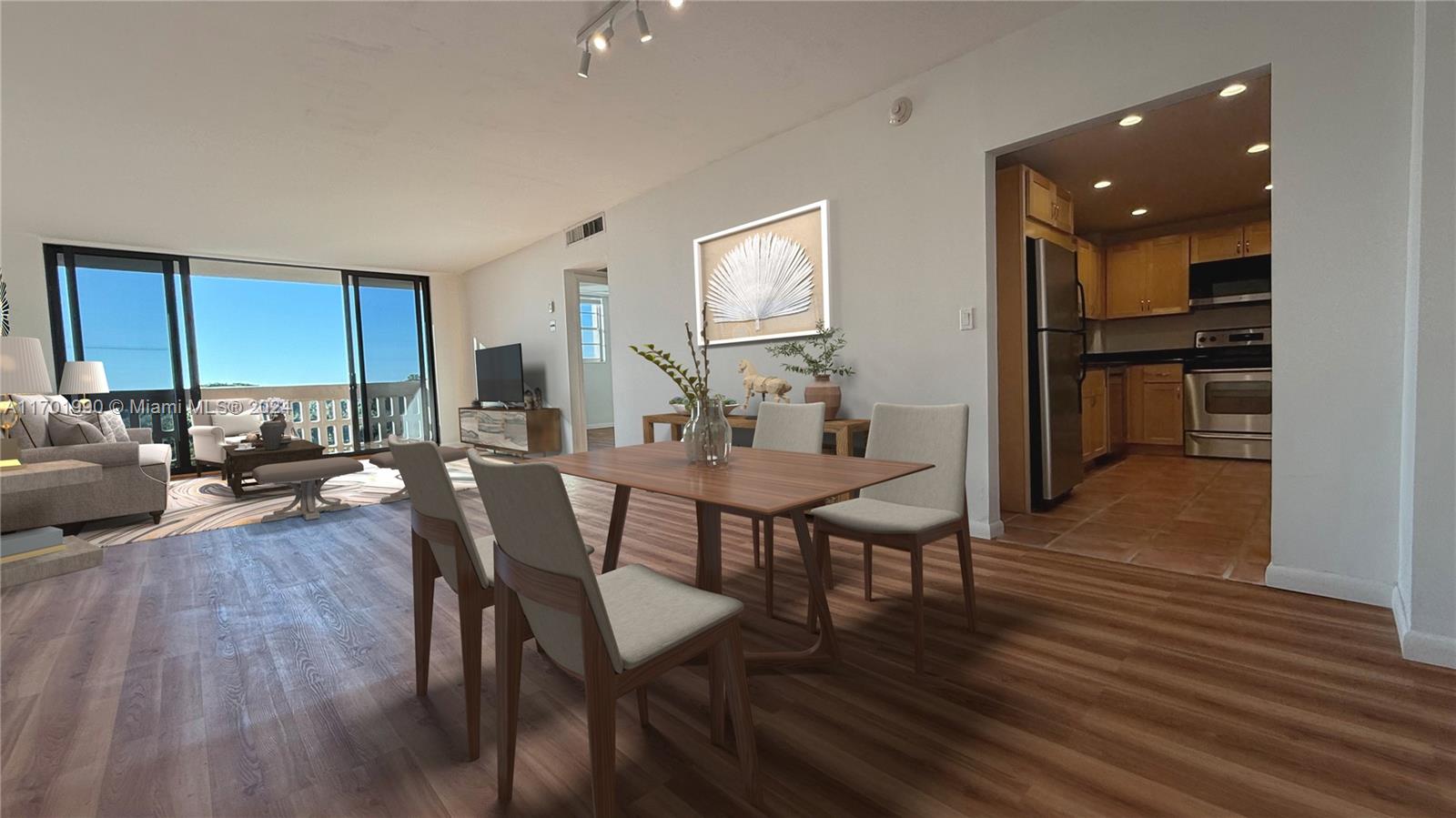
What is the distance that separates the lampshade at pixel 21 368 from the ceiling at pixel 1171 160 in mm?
6545

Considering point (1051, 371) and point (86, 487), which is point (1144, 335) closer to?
point (1051, 371)

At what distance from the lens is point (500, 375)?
7.48 meters

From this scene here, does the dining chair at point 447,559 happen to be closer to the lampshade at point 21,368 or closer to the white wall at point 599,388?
the lampshade at point 21,368

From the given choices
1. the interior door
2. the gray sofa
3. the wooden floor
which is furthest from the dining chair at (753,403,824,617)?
the interior door

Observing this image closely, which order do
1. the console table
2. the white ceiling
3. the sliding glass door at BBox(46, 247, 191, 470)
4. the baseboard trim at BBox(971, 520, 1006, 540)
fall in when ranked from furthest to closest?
the sliding glass door at BBox(46, 247, 191, 470), the console table, the baseboard trim at BBox(971, 520, 1006, 540), the white ceiling

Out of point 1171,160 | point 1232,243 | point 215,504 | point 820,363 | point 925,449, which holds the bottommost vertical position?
point 215,504

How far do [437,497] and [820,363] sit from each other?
2742 mm

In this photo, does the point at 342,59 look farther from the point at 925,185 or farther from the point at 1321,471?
the point at 1321,471

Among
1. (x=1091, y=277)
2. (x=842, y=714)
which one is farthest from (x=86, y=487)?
(x=1091, y=277)

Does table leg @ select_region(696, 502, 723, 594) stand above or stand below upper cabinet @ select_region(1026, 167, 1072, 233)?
below

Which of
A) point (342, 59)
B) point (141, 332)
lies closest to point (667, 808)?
point (342, 59)

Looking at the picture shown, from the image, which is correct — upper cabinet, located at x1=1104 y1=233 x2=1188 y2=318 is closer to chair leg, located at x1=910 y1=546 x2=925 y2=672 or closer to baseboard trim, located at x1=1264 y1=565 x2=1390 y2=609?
baseboard trim, located at x1=1264 y1=565 x2=1390 y2=609

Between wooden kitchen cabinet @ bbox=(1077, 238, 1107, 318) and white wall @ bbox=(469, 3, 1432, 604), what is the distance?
9.50 feet

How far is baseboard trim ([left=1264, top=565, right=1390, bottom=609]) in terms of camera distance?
2.14 metres
